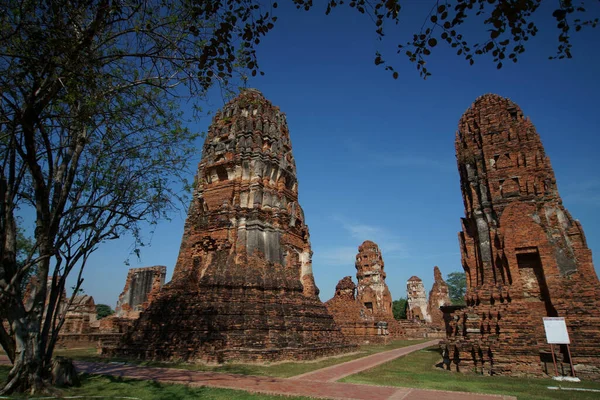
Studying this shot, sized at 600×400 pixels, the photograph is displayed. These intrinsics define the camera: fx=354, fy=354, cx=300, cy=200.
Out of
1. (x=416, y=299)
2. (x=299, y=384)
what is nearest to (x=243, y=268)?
(x=299, y=384)

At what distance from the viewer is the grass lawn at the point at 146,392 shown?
271 inches

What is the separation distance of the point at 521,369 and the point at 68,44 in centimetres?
1231

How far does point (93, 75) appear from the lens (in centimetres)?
566

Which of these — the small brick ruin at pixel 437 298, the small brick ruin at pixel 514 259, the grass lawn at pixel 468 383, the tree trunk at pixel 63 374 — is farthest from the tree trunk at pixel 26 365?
the small brick ruin at pixel 437 298

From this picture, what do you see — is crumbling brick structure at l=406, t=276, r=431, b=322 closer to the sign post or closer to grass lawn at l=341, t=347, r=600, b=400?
grass lawn at l=341, t=347, r=600, b=400

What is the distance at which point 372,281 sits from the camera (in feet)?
119

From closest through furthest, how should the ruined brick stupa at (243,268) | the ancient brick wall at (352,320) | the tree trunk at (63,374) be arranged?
the tree trunk at (63,374) → the ruined brick stupa at (243,268) → the ancient brick wall at (352,320)

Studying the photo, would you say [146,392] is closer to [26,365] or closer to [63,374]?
[63,374]

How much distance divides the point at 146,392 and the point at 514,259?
11336mm

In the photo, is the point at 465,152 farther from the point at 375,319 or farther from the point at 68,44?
the point at 375,319

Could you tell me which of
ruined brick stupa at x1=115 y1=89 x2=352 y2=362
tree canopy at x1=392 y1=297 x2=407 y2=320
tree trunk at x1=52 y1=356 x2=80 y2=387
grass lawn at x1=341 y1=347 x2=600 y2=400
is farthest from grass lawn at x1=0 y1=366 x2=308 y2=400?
tree canopy at x1=392 y1=297 x2=407 y2=320

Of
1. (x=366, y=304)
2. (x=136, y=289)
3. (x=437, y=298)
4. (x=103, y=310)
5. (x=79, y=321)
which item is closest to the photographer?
(x=79, y=321)

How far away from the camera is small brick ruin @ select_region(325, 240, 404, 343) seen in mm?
25016

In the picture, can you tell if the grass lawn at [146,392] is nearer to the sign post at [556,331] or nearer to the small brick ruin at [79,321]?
the sign post at [556,331]
